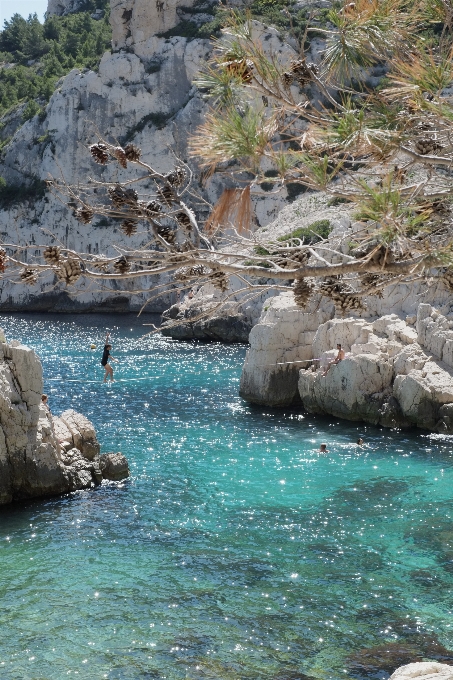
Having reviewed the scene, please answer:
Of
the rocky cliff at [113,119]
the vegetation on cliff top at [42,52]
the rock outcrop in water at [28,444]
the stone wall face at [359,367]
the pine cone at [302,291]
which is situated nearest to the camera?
the pine cone at [302,291]

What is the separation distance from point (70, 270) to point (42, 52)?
106 m

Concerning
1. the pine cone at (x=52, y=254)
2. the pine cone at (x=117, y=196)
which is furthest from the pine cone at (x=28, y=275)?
the pine cone at (x=117, y=196)

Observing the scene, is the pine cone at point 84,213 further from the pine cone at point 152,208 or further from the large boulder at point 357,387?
the large boulder at point 357,387

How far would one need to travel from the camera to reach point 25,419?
1822 centimetres

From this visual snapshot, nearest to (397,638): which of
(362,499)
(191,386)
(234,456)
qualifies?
(362,499)

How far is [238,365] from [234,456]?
650 inches

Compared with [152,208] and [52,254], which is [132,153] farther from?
[52,254]

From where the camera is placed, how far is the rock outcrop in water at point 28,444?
18.0m

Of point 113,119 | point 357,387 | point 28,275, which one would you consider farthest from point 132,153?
point 113,119

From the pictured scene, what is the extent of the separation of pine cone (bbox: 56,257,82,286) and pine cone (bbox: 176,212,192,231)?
4.62 ft

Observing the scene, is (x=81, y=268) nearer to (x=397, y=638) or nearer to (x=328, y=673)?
(x=328, y=673)

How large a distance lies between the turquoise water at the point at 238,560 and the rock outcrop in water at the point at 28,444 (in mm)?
454

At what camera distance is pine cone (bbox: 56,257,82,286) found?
529 cm

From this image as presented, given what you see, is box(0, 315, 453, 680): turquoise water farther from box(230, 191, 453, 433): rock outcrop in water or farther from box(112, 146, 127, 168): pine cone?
box(112, 146, 127, 168): pine cone
